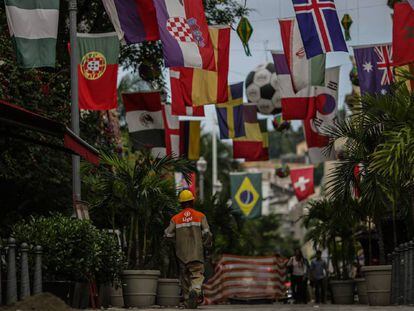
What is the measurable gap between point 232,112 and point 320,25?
905 centimetres

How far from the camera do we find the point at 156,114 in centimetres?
2906

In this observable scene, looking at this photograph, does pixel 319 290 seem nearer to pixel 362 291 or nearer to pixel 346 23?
pixel 362 291

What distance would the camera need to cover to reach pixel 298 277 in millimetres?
35094

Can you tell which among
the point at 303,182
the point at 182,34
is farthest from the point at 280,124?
the point at 182,34

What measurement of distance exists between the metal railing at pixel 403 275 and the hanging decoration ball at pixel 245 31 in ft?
24.1

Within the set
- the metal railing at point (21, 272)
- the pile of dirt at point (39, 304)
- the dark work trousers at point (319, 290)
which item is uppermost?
the metal railing at point (21, 272)

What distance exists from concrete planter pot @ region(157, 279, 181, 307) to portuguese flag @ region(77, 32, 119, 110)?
3.89 m

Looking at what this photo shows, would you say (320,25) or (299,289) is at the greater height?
(320,25)

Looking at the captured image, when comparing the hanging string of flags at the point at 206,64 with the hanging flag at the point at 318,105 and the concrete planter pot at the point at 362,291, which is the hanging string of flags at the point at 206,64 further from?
the concrete planter pot at the point at 362,291

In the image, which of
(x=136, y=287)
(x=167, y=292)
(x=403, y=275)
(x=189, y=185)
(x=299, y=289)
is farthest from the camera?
(x=299, y=289)

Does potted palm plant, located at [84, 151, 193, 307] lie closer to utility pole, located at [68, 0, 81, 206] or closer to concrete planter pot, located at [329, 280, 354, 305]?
utility pole, located at [68, 0, 81, 206]

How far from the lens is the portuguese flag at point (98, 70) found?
73.8 feet

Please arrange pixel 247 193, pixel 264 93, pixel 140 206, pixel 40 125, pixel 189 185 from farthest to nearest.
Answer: pixel 247 193
pixel 264 93
pixel 189 185
pixel 140 206
pixel 40 125

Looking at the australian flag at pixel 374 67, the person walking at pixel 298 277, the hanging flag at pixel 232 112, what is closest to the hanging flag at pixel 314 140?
the hanging flag at pixel 232 112
